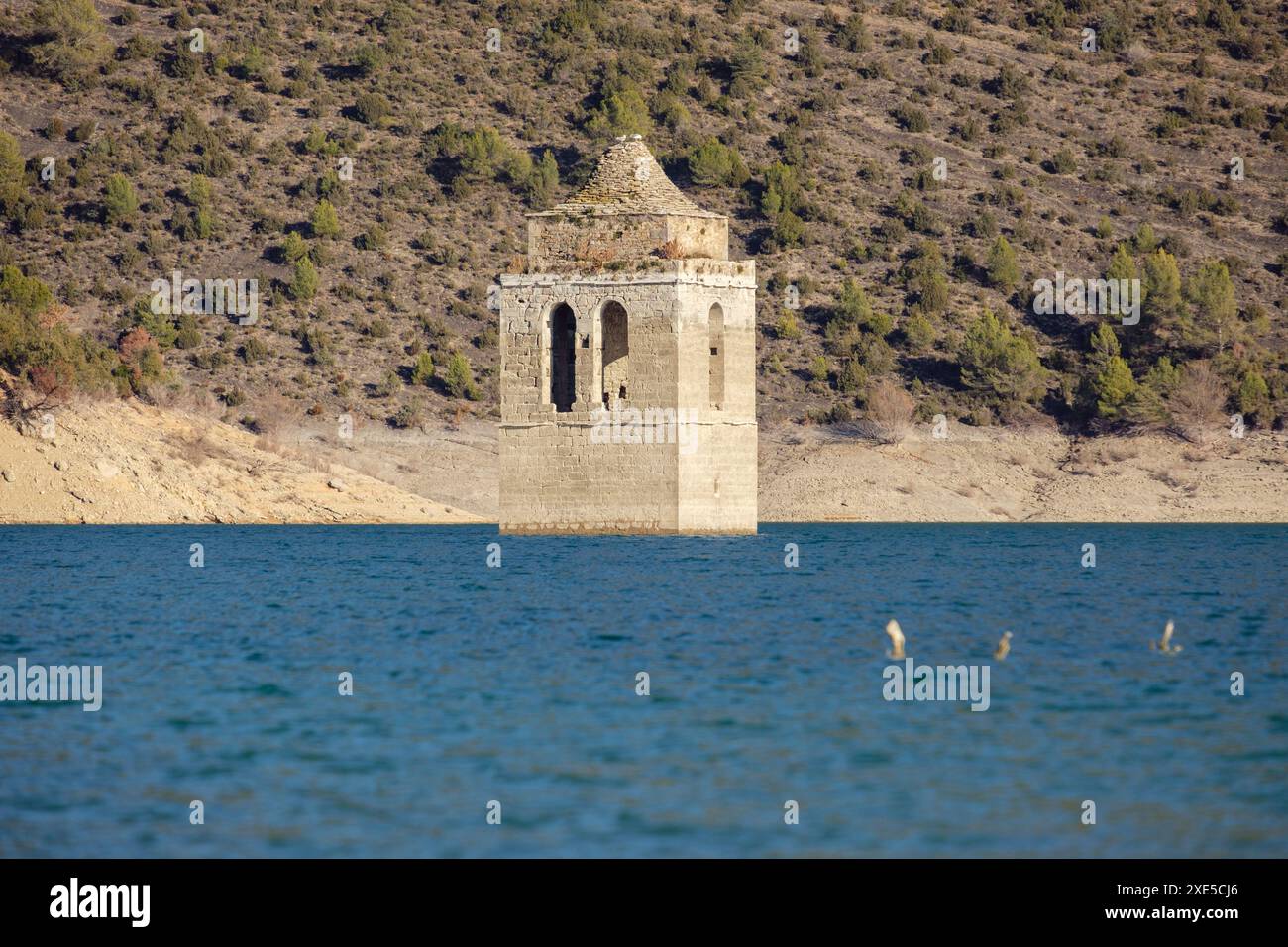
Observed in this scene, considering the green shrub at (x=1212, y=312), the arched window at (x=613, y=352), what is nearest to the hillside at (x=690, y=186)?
the green shrub at (x=1212, y=312)

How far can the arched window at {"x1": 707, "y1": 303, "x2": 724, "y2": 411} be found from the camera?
2621 inches

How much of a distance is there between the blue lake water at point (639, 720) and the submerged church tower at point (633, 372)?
40.1ft

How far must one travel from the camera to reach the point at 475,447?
3447 inches

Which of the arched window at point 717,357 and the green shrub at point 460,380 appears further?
the green shrub at point 460,380

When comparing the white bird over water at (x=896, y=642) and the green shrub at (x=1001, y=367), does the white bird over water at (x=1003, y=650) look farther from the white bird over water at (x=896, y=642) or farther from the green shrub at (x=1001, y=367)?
the green shrub at (x=1001, y=367)

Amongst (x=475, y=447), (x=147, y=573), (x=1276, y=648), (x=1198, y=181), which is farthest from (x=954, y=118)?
(x=1276, y=648)

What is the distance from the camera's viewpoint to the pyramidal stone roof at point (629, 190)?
65.2 metres

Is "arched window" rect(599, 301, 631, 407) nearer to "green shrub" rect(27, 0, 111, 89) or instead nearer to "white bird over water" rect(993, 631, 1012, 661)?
"white bird over water" rect(993, 631, 1012, 661)

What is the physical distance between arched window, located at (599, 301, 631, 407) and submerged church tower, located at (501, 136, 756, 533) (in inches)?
24.5

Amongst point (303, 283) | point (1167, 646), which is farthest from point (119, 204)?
point (1167, 646)

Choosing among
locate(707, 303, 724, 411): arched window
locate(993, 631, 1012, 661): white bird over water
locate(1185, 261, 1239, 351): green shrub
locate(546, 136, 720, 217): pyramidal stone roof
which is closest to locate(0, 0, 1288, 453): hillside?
locate(1185, 261, 1239, 351): green shrub

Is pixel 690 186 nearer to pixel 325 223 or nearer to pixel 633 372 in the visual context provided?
pixel 325 223

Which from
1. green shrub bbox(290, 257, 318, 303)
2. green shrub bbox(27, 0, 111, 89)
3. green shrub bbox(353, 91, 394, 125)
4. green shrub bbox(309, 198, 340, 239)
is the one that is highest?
green shrub bbox(27, 0, 111, 89)
